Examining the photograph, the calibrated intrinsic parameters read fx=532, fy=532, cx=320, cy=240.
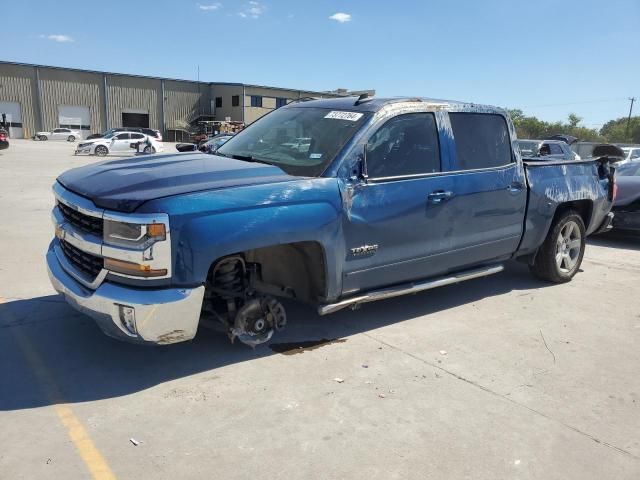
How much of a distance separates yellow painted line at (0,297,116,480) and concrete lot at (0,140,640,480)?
1cm

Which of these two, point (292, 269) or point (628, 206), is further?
point (628, 206)

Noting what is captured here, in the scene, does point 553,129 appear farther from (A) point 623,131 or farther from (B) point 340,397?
(B) point 340,397

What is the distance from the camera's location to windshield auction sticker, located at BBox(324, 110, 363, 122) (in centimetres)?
423

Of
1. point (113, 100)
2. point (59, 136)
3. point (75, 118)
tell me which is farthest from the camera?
point (113, 100)

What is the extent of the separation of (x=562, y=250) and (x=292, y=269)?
3670 mm

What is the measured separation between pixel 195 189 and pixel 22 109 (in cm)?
5843

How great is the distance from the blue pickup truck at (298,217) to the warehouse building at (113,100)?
4393cm

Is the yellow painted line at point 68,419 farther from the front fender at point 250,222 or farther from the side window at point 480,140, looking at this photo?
the side window at point 480,140

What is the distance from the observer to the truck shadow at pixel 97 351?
133 inches

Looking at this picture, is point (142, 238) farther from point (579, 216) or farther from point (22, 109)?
point (22, 109)

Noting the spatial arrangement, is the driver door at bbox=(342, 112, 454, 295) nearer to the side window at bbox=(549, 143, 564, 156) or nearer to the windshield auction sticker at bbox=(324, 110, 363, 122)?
the windshield auction sticker at bbox=(324, 110, 363, 122)

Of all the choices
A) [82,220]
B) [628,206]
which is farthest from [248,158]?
[628,206]

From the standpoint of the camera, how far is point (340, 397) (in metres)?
3.40

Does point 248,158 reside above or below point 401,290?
above
